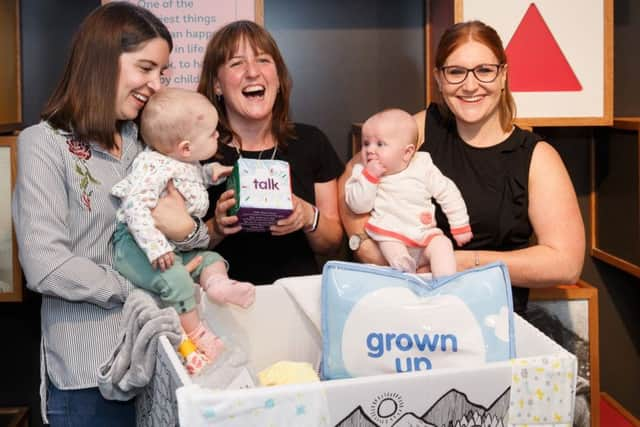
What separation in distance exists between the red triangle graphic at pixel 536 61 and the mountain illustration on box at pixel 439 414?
4.72ft

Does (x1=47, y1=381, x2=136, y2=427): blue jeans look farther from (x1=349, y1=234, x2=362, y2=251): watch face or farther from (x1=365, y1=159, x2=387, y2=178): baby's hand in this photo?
(x1=365, y1=159, x2=387, y2=178): baby's hand

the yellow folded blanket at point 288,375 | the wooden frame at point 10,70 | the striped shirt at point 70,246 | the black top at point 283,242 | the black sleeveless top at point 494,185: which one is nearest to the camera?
the yellow folded blanket at point 288,375

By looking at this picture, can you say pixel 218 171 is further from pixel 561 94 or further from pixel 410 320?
pixel 561 94

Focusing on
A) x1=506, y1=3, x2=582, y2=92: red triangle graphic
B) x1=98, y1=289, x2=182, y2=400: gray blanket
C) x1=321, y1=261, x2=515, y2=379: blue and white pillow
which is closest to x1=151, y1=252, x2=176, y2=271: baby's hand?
x1=98, y1=289, x2=182, y2=400: gray blanket

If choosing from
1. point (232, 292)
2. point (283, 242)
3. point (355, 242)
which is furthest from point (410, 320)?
point (283, 242)

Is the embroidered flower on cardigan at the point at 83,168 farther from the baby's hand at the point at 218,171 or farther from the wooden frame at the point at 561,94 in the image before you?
the wooden frame at the point at 561,94

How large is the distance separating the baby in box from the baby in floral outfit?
381mm

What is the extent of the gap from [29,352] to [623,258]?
2108 mm

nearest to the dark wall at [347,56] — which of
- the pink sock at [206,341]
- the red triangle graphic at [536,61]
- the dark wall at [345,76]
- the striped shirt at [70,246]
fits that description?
the dark wall at [345,76]

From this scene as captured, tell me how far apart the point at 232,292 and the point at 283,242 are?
1.78 feet

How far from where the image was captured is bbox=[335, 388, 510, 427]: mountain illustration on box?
1027 mm

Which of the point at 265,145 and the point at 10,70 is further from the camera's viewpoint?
the point at 10,70

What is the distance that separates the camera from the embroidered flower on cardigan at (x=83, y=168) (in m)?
1.52

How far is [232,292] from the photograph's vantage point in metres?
1.46
